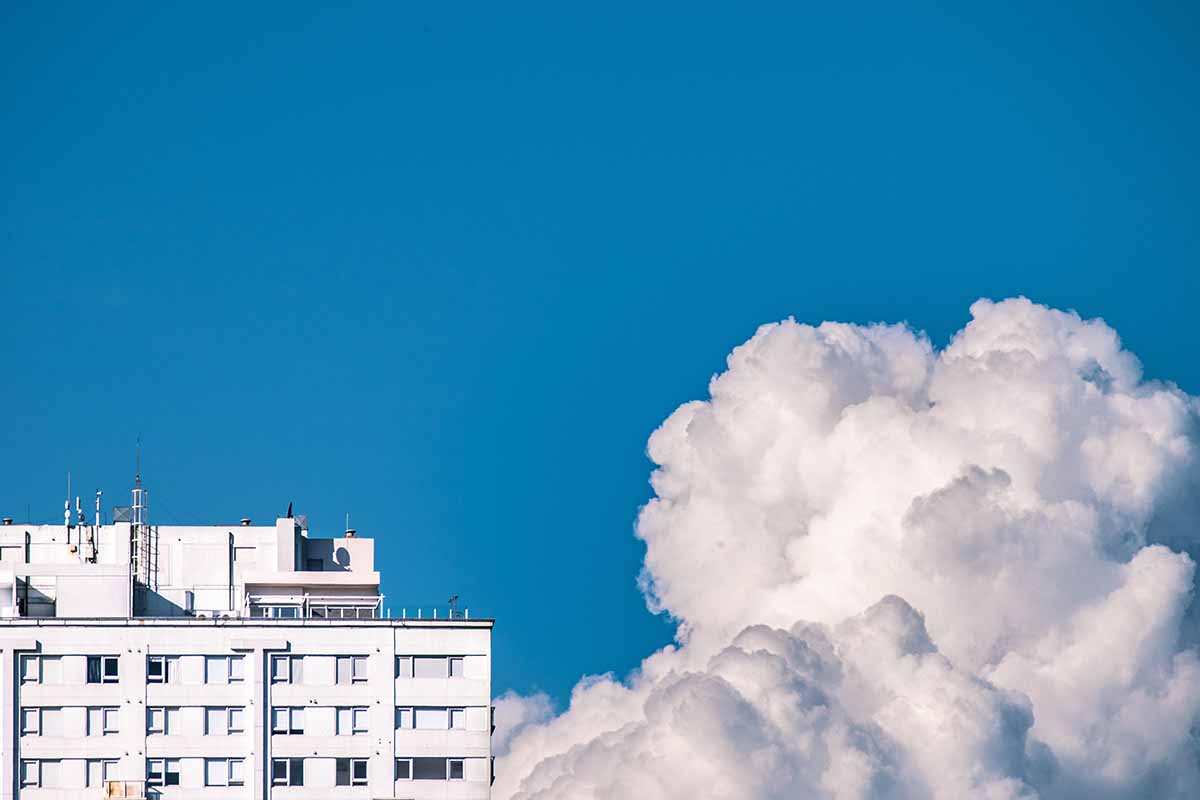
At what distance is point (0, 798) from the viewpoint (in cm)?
19988

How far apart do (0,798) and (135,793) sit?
8.43m

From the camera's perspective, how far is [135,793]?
199875 millimetres
